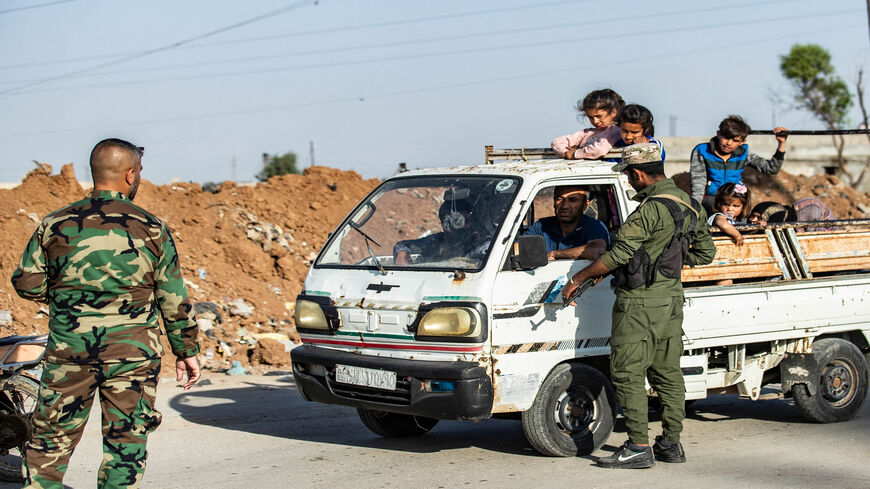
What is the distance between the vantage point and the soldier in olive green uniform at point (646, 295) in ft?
19.4

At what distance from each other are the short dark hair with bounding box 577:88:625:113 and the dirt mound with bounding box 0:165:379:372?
5375 mm

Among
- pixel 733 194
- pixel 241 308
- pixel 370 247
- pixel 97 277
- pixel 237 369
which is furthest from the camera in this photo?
pixel 241 308

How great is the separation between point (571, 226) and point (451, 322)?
131 centimetres

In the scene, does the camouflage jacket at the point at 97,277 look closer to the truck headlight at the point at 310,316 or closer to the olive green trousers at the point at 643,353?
the truck headlight at the point at 310,316

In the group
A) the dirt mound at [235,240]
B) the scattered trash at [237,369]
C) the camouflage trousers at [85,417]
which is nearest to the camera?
the camouflage trousers at [85,417]

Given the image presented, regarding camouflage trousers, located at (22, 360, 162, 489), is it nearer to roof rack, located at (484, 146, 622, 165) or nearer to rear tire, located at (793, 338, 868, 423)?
roof rack, located at (484, 146, 622, 165)

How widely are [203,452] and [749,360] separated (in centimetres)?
408

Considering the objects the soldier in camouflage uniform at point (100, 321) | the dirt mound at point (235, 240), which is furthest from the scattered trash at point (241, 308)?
the soldier in camouflage uniform at point (100, 321)

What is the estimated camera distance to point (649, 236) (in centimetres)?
591

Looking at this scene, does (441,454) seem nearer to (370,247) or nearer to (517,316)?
(517,316)

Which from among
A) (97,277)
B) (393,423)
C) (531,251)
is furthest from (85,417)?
(393,423)

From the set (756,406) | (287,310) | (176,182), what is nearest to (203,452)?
(756,406)

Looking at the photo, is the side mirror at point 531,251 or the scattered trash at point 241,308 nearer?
the side mirror at point 531,251

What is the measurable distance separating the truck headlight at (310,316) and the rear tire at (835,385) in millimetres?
3815
